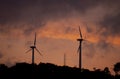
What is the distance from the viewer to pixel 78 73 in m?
193

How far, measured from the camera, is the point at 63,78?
180 metres

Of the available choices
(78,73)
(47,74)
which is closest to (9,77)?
(47,74)

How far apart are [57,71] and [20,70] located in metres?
23.0

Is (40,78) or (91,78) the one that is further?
(91,78)

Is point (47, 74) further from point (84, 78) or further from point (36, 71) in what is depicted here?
point (84, 78)

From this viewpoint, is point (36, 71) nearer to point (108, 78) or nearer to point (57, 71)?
point (57, 71)

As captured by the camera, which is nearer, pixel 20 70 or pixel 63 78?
pixel 63 78

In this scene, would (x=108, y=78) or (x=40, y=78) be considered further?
(x=108, y=78)

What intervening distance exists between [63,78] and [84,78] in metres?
13.5

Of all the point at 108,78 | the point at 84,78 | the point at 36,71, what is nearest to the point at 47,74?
the point at 36,71

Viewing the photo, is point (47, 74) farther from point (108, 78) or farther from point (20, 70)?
point (108, 78)

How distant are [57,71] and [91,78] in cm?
2298

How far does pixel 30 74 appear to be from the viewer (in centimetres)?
18788

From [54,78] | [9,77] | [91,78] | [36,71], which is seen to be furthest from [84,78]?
[9,77]
